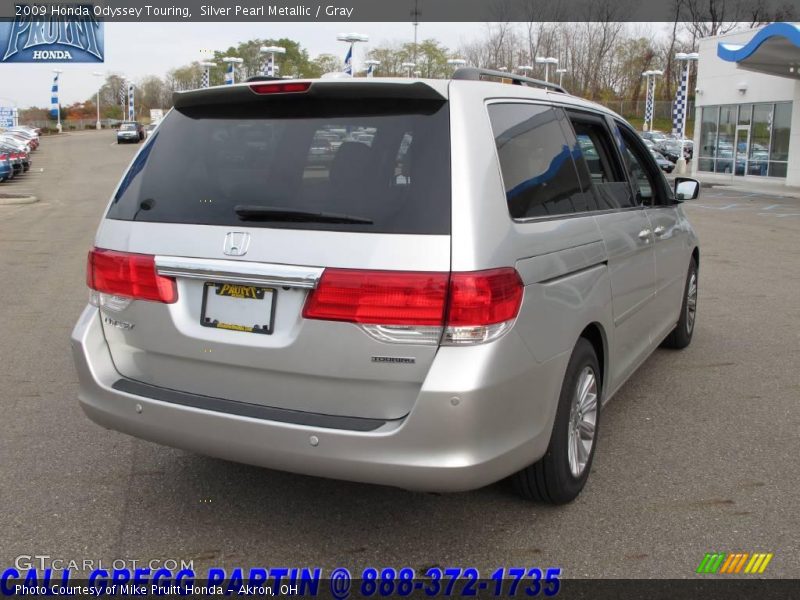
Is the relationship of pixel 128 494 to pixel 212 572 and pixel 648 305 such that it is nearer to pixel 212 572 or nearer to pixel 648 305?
pixel 212 572

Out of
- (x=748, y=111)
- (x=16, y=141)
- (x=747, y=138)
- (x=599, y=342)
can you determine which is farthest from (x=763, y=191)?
(x=16, y=141)

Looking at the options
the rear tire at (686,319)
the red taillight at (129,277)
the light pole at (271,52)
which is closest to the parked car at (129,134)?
the light pole at (271,52)

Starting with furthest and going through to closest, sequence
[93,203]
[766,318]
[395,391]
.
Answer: [93,203], [766,318], [395,391]

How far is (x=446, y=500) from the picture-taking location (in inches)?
145

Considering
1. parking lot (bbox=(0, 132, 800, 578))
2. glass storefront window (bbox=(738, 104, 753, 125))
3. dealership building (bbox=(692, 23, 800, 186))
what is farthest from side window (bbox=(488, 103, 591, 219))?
glass storefront window (bbox=(738, 104, 753, 125))

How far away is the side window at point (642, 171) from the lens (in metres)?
4.73

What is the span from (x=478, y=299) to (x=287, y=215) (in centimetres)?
79

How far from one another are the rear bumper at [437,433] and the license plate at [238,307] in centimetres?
35

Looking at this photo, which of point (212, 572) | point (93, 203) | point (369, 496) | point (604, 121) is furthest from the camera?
point (93, 203)

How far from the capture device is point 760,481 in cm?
387

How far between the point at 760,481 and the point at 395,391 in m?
2.10

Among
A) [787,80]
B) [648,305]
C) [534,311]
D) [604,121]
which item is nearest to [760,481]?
[648,305]

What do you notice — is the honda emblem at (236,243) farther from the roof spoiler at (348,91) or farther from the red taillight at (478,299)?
the red taillight at (478,299)

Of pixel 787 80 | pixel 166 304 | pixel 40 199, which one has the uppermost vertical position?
pixel 787 80
